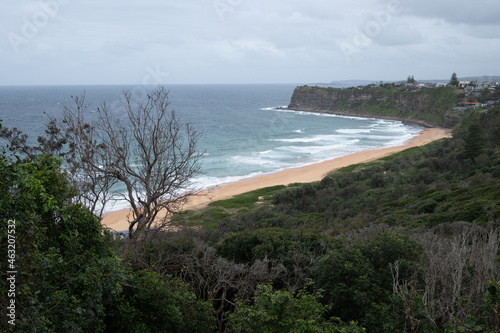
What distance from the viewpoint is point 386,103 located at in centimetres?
10450

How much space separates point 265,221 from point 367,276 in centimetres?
1322

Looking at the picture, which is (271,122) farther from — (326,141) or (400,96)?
(400,96)

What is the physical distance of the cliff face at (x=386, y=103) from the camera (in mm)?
84562

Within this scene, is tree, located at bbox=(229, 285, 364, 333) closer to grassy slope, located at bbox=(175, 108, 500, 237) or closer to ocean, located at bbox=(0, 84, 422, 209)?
grassy slope, located at bbox=(175, 108, 500, 237)

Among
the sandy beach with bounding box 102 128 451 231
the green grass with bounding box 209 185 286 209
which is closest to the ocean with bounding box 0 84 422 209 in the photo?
Answer: the sandy beach with bounding box 102 128 451 231

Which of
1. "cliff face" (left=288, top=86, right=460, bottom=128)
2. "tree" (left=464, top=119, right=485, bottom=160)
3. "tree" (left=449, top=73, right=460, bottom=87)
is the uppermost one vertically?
"tree" (left=449, top=73, right=460, bottom=87)

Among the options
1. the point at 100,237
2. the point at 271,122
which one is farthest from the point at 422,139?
the point at 100,237

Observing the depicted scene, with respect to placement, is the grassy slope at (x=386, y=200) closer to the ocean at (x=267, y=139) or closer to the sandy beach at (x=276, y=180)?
the sandy beach at (x=276, y=180)

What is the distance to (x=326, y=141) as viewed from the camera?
62.8 m

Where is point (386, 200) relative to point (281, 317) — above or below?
below

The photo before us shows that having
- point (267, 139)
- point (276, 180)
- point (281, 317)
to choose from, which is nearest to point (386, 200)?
point (276, 180)

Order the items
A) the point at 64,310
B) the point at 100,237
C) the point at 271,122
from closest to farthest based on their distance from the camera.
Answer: the point at 64,310, the point at 100,237, the point at 271,122

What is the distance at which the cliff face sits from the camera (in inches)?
3329

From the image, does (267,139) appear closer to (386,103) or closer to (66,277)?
(386,103)
